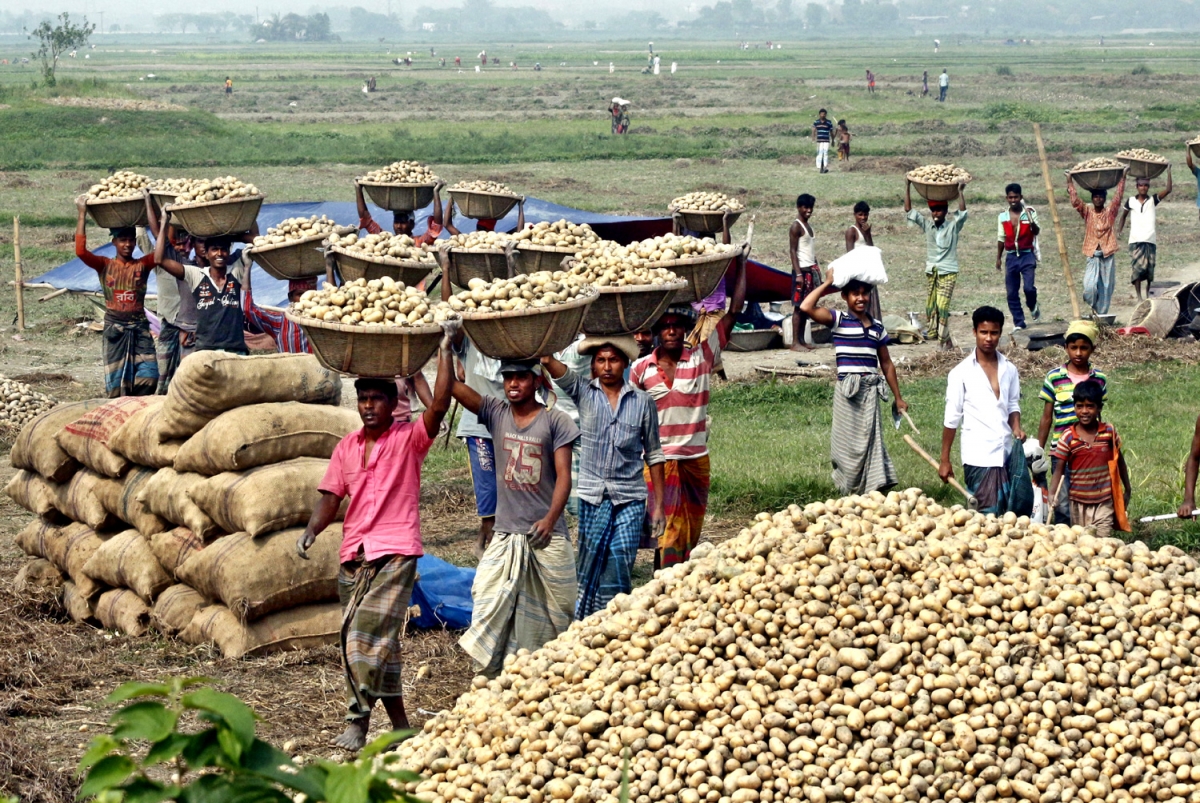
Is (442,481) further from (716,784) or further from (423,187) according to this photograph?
(716,784)

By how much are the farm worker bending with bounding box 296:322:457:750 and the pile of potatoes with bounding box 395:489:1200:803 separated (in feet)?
1.34

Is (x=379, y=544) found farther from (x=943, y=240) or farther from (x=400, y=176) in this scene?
(x=943, y=240)

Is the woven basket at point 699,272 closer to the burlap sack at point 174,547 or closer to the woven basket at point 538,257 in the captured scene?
the woven basket at point 538,257

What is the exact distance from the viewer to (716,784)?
4.71 m

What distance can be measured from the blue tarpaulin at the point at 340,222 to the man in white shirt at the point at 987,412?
641 centimetres

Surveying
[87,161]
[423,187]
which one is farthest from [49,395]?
[87,161]

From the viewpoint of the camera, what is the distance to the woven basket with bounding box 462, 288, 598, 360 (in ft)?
19.5

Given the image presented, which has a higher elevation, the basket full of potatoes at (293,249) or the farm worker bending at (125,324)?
the basket full of potatoes at (293,249)

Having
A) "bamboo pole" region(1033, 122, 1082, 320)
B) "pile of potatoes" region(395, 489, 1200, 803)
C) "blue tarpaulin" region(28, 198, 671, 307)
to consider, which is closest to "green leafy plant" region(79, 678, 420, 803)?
"pile of potatoes" region(395, 489, 1200, 803)

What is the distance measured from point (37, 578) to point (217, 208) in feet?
8.57

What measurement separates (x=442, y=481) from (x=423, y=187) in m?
2.26

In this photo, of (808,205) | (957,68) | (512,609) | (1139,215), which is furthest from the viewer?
(957,68)

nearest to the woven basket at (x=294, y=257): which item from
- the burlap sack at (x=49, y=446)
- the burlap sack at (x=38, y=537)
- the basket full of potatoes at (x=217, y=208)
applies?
the basket full of potatoes at (x=217, y=208)

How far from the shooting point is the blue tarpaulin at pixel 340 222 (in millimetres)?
13805
